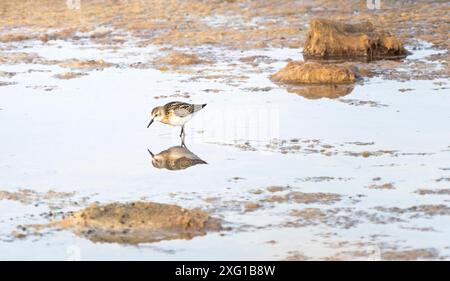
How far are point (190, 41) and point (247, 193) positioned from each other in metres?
8.25

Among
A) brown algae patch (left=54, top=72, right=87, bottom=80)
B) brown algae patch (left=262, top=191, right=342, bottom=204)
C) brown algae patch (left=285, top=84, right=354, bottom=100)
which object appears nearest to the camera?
brown algae patch (left=262, top=191, right=342, bottom=204)

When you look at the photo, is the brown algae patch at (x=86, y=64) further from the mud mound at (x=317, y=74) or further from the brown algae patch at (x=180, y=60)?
the mud mound at (x=317, y=74)

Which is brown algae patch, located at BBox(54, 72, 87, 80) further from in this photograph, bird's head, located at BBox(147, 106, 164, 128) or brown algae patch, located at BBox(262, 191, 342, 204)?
brown algae patch, located at BBox(262, 191, 342, 204)

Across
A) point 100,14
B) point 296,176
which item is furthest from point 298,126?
point 100,14

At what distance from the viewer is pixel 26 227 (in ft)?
26.6

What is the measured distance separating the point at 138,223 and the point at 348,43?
7.96m

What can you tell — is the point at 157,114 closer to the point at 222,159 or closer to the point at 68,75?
the point at 222,159

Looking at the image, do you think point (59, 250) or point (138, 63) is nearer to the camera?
point (59, 250)

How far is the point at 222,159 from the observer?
998 cm

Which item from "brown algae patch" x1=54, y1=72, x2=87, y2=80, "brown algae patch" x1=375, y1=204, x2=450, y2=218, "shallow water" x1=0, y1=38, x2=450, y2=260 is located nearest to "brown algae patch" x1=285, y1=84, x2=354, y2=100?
"shallow water" x1=0, y1=38, x2=450, y2=260

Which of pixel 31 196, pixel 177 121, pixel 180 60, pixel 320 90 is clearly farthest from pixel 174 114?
pixel 180 60

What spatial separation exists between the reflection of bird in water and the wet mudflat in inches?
0.7

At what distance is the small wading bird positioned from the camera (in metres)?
A: 10.9
